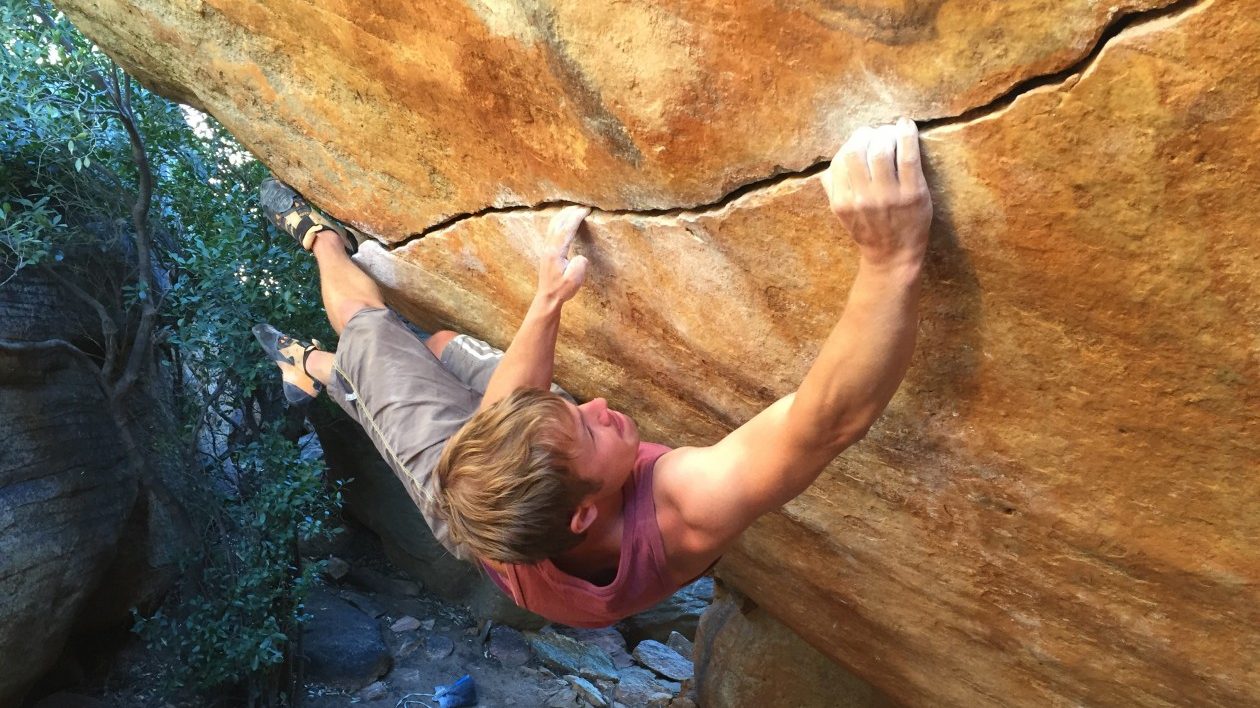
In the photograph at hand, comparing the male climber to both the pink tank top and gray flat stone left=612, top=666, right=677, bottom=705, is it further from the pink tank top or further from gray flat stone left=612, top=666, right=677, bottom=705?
gray flat stone left=612, top=666, right=677, bottom=705

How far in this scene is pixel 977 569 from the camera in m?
2.42

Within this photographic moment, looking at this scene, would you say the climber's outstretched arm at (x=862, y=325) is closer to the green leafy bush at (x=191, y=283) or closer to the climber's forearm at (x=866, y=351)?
the climber's forearm at (x=866, y=351)

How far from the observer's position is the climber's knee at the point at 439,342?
332 cm

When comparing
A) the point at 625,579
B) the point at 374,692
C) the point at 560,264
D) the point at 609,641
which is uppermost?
the point at 560,264

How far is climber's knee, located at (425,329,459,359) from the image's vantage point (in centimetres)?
332

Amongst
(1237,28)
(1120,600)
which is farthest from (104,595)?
(1237,28)

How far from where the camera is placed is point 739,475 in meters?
1.88

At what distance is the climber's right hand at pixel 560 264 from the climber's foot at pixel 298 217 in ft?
3.85

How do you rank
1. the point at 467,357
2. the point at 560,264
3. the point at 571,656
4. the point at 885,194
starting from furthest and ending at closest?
the point at 571,656
the point at 467,357
the point at 560,264
the point at 885,194

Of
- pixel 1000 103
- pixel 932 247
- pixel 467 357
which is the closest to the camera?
pixel 1000 103

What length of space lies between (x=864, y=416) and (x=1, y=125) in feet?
14.1

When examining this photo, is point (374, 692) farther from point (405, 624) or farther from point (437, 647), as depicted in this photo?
point (405, 624)

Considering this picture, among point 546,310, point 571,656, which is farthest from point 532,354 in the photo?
point 571,656

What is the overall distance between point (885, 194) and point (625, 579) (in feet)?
3.58
